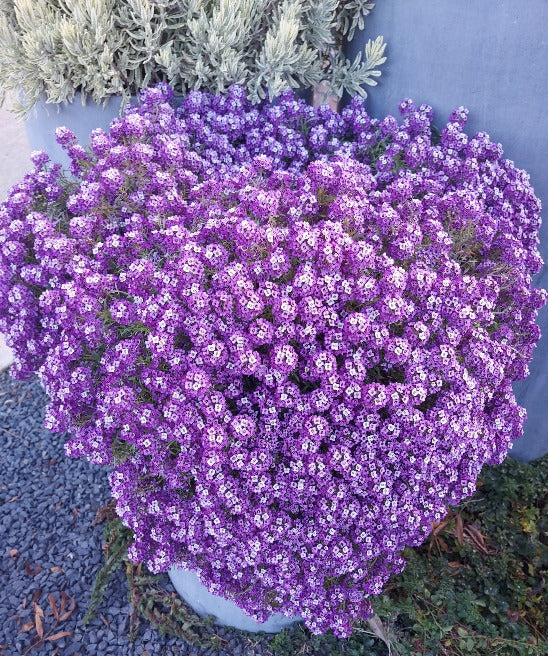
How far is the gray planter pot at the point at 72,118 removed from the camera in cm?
281

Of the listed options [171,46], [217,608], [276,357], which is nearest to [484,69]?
[171,46]

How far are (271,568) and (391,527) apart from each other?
1.29 feet

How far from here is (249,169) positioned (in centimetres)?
218

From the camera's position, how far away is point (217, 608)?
2.27 meters

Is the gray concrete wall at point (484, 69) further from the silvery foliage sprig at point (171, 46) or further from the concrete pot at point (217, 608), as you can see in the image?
the concrete pot at point (217, 608)

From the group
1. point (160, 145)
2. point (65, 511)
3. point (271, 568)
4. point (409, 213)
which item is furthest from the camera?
point (65, 511)

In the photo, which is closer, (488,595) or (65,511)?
(488,595)

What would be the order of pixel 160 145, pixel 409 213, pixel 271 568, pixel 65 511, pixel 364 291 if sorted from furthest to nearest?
pixel 65 511 → pixel 160 145 → pixel 409 213 → pixel 271 568 → pixel 364 291

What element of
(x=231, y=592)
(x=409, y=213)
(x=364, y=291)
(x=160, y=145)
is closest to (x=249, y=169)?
(x=160, y=145)

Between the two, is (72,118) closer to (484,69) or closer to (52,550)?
(484,69)

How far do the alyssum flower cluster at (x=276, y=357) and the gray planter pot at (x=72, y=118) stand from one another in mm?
814

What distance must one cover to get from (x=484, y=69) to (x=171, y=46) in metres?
1.43

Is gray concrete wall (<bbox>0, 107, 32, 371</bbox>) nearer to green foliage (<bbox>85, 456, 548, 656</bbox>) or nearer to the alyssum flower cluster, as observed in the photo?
the alyssum flower cluster

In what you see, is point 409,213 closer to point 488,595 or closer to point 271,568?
point 271,568
